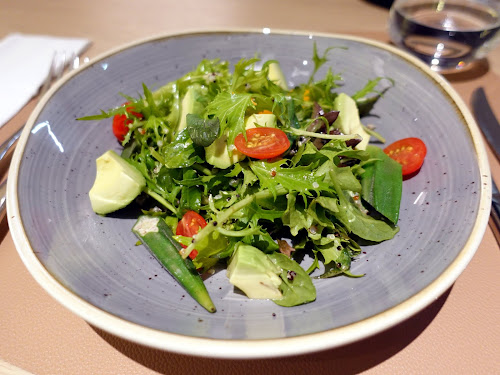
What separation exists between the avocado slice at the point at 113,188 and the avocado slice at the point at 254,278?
0.60m

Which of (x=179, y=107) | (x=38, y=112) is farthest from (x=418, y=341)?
(x=38, y=112)

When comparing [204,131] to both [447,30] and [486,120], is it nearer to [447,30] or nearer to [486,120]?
[486,120]

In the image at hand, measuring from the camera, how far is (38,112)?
5.95 ft

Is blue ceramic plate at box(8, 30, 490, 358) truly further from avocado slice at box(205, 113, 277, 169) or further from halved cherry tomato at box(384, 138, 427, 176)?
avocado slice at box(205, 113, 277, 169)

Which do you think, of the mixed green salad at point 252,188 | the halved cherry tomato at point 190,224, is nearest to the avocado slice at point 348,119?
the mixed green salad at point 252,188

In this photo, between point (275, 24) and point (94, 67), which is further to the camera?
point (275, 24)

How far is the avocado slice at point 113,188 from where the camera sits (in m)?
1.64

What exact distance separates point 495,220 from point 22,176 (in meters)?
2.07

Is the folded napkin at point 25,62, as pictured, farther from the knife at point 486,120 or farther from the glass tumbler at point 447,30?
the knife at point 486,120

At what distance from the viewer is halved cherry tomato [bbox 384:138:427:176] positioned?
5.83ft

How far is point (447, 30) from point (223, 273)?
2.27 m

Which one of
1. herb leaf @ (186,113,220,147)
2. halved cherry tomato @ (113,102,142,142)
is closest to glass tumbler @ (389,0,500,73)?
herb leaf @ (186,113,220,147)

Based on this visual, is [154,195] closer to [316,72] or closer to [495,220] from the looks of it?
[316,72]

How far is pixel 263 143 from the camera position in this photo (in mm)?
1602
